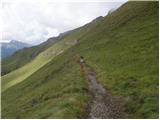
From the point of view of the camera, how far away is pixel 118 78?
48469 millimetres

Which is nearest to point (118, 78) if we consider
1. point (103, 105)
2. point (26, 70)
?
point (103, 105)

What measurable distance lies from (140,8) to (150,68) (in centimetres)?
5696

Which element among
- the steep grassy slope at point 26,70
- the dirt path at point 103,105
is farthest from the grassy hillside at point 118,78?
the steep grassy slope at point 26,70

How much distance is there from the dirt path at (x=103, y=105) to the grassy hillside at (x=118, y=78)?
0.83 m

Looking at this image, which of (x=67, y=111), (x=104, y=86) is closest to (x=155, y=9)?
(x=104, y=86)

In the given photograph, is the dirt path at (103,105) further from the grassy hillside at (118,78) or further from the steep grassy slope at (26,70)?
the steep grassy slope at (26,70)

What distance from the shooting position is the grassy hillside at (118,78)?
33.2 meters

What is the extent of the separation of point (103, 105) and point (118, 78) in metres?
14.1

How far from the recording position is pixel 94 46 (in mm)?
89312

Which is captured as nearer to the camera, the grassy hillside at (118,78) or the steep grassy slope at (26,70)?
the grassy hillside at (118,78)

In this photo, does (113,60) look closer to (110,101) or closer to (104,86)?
(104,86)

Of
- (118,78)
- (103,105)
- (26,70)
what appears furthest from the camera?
(26,70)

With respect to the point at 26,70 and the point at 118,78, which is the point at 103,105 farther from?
the point at 26,70

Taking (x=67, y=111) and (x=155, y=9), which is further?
(x=155, y=9)
